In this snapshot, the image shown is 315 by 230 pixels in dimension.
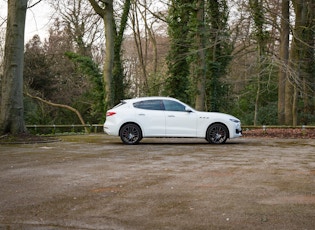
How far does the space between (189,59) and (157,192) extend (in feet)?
66.1

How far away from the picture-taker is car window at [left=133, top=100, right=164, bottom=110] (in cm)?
1433

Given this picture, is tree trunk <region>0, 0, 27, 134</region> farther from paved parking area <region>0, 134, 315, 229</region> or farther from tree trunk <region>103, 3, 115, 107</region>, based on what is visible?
tree trunk <region>103, 3, 115, 107</region>

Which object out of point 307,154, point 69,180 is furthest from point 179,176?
point 307,154

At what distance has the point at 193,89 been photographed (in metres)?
25.9

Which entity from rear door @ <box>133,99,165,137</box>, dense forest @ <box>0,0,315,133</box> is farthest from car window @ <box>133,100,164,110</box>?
dense forest @ <box>0,0,315,133</box>

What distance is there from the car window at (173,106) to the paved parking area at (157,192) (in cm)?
384

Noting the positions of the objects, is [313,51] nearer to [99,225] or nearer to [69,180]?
[69,180]

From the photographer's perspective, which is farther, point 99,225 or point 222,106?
point 222,106

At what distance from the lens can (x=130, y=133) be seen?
14.3 m

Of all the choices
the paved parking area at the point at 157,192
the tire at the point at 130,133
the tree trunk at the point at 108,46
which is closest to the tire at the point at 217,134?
the tire at the point at 130,133

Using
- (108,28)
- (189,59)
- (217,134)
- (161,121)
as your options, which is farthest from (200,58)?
(161,121)

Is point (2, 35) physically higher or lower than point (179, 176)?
higher

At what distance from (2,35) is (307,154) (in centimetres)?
2835

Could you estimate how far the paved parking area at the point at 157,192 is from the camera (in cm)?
462
